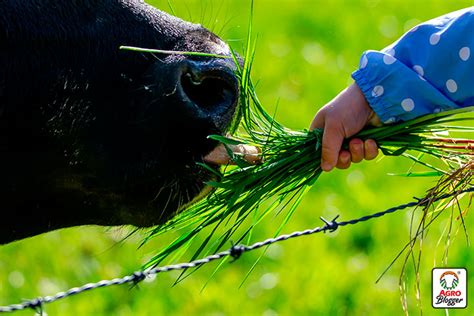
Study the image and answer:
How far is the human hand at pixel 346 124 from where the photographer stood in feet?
9.18

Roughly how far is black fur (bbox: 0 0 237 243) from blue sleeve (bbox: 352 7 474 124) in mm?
388

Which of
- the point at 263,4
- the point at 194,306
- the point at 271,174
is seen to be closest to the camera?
the point at 271,174

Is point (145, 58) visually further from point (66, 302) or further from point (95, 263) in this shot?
point (95, 263)

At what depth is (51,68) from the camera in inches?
116

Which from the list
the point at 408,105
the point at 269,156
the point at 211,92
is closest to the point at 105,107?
the point at 211,92

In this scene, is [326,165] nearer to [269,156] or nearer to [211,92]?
[269,156]

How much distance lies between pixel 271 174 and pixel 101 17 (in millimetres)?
657

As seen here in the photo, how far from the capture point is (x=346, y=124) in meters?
2.80

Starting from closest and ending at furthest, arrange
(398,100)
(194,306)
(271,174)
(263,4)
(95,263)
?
(398,100)
(271,174)
(194,306)
(95,263)
(263,4)

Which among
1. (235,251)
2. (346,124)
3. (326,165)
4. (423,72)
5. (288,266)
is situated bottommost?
(288,266)

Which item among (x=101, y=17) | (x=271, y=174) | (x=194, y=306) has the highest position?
(x=101, y=17)

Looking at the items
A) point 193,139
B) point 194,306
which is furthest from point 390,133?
point 194,306

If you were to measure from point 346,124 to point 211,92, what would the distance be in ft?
Answer: 1.27

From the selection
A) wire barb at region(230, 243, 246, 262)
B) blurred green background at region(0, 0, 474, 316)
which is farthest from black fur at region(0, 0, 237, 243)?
blurred green background at region(0, 0, 474, 316)
